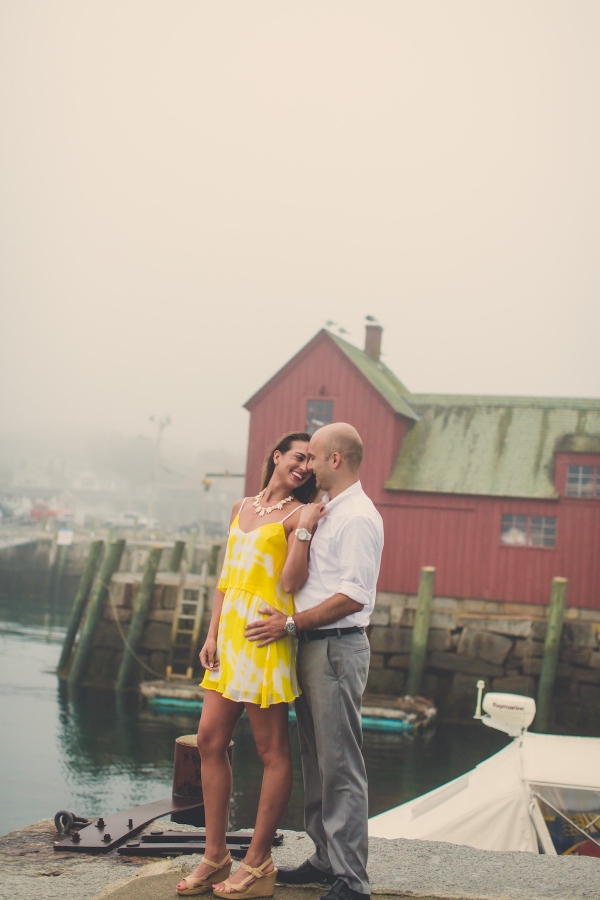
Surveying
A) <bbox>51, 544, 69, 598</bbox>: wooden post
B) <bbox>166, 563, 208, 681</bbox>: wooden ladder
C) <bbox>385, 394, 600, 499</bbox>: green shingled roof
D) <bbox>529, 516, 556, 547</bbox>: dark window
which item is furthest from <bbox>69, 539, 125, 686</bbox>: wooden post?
<bbox>51, 544, 69, 598</bbox>: wooden post

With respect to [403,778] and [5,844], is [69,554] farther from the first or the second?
[5,844]

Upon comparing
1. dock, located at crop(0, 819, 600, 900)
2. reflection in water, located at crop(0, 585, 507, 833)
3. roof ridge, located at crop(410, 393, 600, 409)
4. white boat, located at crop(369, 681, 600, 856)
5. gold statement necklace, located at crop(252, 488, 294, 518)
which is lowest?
reflection in water, located at crop(0, 585, 507, 833)

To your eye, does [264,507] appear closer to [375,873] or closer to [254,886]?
[254,886]

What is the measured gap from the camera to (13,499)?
310 feet

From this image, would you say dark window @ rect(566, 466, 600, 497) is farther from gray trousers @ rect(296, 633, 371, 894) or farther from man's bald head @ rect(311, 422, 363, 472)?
gray trousers @ rect(296, 633, 371, 894)

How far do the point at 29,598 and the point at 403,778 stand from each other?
107 ft

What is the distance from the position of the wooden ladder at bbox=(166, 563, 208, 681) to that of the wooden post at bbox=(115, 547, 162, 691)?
2.48 ft

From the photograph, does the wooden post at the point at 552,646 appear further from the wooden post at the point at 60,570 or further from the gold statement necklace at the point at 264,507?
the wooden post at the point at 60,570

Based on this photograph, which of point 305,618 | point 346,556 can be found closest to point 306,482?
point 346,556

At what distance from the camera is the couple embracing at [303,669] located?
143 inches

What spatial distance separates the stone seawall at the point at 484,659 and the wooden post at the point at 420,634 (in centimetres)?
49

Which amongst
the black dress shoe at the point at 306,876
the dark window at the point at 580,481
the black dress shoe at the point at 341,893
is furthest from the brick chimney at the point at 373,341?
the black dress shoe at the point at 341,893

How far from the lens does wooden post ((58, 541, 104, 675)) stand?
72.0 ft

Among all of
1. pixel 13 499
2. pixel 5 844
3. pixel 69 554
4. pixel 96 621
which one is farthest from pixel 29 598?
pixel 13 499
